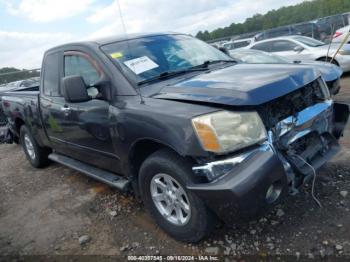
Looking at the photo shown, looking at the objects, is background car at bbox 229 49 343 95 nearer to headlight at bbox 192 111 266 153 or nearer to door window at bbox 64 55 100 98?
door window at bbox 64 55 100 98

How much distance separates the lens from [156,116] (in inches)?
114

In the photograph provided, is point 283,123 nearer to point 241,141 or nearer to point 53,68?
point 241,141

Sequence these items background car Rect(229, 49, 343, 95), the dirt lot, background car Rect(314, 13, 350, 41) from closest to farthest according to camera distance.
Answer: the dirt lot → background car Rect(229, 49, 343, 95) → background car Rect(314, 13, 350, 41)

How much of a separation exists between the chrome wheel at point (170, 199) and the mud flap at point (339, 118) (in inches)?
68.4

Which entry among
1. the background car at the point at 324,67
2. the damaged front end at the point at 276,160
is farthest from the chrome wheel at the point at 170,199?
the background car at the point at 324,67

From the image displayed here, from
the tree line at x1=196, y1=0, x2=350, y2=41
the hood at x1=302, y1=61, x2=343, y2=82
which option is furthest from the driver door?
the tree line at x1=196, y1=0, x2=350, y2=41

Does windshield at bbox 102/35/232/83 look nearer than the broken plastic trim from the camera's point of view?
No

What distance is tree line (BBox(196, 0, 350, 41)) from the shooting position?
93.3 ft

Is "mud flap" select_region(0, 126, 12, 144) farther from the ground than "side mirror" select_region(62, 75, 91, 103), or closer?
closer

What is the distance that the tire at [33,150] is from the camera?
580cm

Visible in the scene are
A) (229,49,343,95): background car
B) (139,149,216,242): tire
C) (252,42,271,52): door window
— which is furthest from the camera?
(252,42,271,52): door window

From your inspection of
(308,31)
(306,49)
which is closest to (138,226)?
(306,49)

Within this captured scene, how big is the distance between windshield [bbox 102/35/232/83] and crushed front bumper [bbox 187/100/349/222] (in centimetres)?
126

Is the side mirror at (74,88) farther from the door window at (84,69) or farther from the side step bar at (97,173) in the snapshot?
the side step bar at (97,173)
